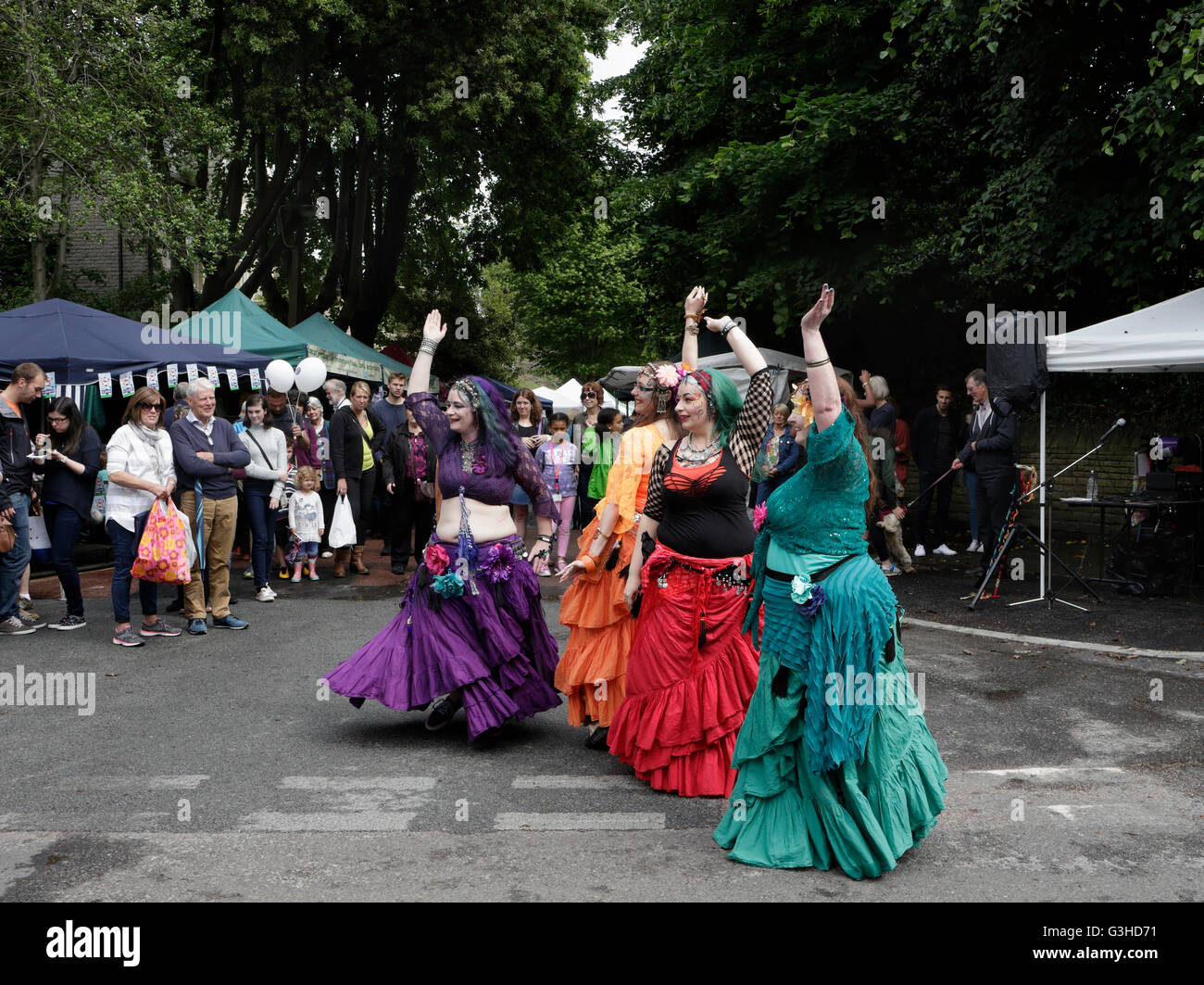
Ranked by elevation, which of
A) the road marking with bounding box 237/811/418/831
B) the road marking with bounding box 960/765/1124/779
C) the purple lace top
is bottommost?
the road marking with bounding box 237/811/418/831

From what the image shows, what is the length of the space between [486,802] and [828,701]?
1.72m

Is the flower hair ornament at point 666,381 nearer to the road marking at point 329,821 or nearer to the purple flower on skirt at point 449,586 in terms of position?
the purple flower on skirt at point 449,586

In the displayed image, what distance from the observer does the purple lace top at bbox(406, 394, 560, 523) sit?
20.0 ft

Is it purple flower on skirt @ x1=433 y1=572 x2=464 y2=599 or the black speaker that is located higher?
the black speaker

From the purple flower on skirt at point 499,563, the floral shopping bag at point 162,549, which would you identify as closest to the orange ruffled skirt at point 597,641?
the purple flower on skirt at point 499,563

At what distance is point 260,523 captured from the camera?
10.5 m

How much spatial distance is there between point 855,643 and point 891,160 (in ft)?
45.2

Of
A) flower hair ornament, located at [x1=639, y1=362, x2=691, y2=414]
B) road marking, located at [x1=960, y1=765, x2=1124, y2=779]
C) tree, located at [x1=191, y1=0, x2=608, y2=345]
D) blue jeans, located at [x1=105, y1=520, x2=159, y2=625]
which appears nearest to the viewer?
road marking, located at [x1=960, y1=765, x2=1124, y2=779]

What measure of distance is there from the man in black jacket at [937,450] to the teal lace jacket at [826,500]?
1017 cm

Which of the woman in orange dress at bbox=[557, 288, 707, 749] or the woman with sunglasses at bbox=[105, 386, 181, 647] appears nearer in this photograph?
the woman in orange dress at bbox=[557, 288, 707, 749]

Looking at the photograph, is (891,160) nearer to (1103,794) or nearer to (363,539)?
(363,539)

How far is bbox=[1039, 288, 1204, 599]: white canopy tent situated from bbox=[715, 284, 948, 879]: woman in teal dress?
654 centimetres

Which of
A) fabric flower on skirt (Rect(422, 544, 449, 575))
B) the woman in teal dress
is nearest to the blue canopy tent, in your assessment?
fabric flower on skirt (Rect(422, 544, 449, 575))

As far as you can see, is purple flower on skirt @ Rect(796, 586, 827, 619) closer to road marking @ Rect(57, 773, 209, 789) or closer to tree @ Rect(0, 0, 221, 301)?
road marking @ Rect(57, 773, 209, 789)
